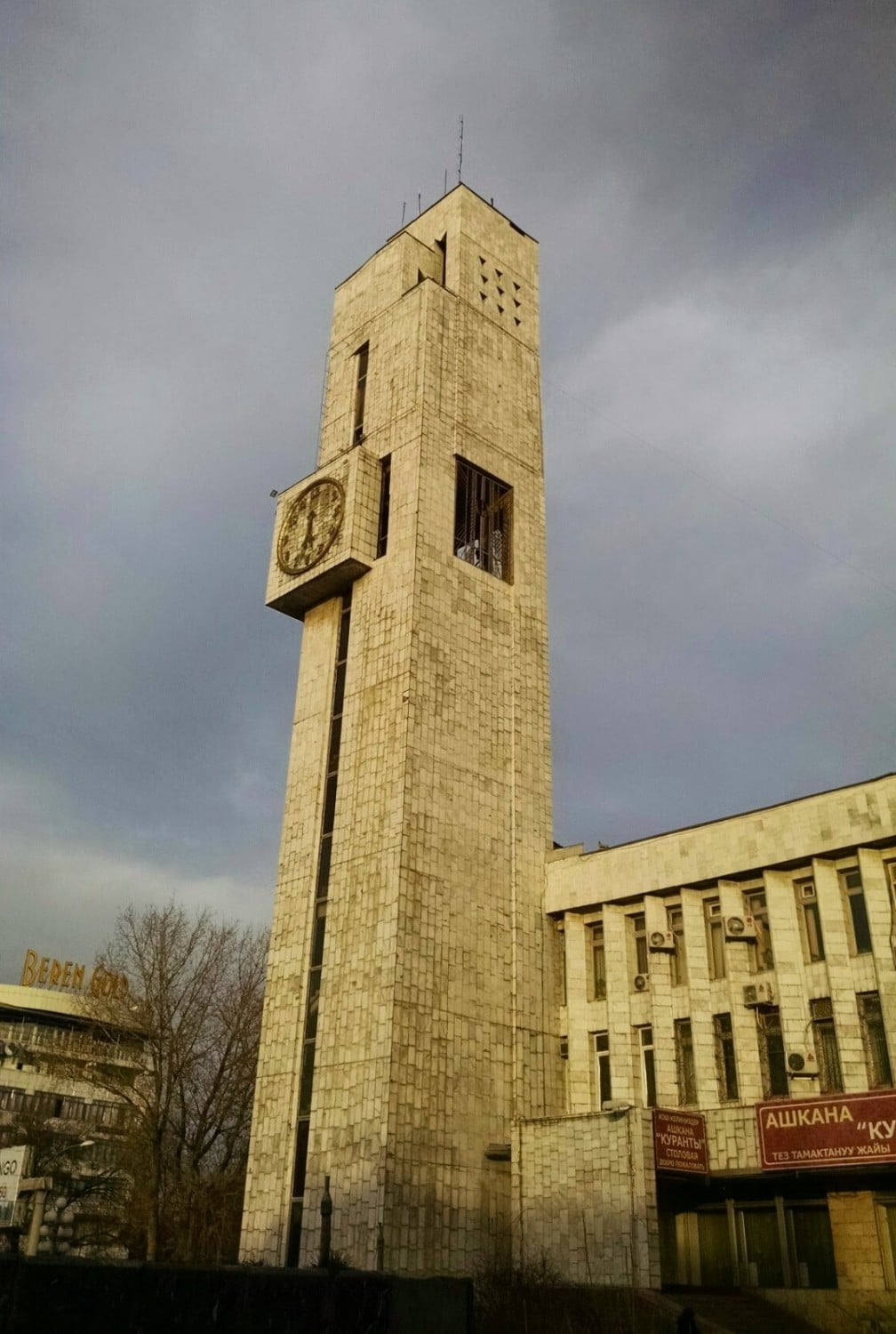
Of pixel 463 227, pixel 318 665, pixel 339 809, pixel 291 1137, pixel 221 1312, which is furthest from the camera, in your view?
pixel 463 227

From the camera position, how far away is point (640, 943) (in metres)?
30.9

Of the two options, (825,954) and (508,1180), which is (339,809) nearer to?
(508,1180)

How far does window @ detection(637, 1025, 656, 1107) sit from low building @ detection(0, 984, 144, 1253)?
15.1 m

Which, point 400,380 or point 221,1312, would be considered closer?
point 221,1312

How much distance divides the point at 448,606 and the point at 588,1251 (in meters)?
17.8

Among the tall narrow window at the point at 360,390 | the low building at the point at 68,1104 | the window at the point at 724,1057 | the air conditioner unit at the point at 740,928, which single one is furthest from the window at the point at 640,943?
the tall narrow window at the point at 360,390

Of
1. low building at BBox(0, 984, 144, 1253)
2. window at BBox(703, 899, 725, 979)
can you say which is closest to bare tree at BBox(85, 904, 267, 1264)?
low building at BBox(0, 984, 144, 1253)

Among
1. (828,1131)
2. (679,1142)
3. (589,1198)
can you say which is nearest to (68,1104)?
(589,1198)

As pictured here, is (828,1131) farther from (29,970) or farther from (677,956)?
(29,970)

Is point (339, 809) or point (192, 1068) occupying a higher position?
point (339, 809)

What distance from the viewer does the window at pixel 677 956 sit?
29.3 metres

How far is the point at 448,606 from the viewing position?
33.9 metres

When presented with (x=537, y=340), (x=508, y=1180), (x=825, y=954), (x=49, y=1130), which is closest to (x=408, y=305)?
(x=537, y=340)

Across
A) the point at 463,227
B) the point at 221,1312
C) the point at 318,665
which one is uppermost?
the point at 463,227
